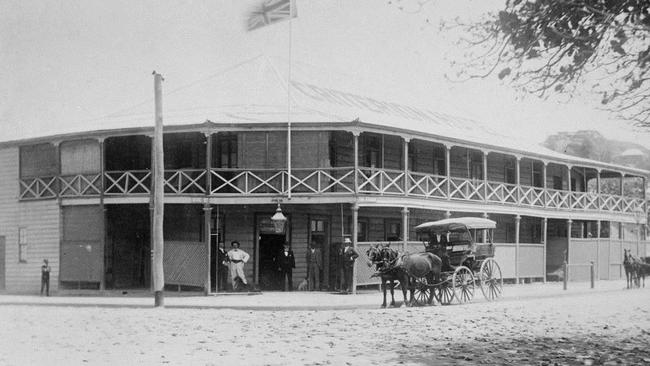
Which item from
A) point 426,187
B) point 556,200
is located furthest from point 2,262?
point 556,200

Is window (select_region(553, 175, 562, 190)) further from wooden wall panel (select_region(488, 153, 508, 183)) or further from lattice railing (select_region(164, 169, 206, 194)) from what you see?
lattice railing (select_region(164, 169, 206, 194))

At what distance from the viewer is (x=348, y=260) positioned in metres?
23.1

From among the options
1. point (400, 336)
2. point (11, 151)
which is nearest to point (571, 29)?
point (400, 336)

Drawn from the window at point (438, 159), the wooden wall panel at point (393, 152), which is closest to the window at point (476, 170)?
the window at point (438, 159)

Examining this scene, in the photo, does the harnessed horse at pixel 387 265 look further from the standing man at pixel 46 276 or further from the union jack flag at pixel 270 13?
the standing man at pixel 46 276

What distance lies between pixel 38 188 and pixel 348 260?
12.0m

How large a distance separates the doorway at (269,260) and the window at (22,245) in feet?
28.9

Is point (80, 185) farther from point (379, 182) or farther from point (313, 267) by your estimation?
point (379, 182)

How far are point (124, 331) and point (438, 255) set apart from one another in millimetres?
9542

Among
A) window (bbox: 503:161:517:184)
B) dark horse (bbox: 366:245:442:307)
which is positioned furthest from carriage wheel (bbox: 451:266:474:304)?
window (bbox: 503:161:517:184)

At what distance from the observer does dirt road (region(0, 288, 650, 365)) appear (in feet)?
33.9

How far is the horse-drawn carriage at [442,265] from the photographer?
1884 cm

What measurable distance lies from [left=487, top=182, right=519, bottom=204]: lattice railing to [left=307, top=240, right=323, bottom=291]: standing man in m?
8.15

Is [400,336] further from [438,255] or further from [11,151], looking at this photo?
[11,151]
